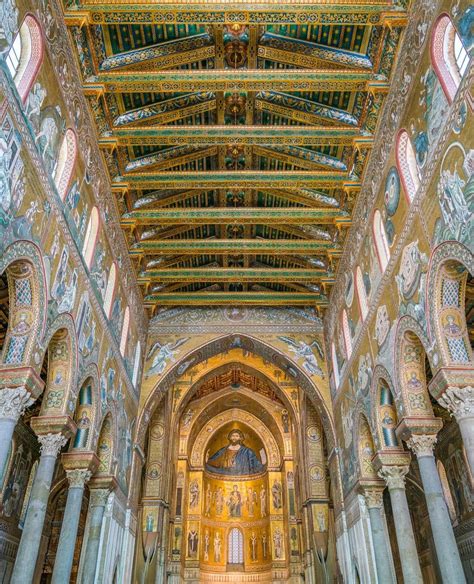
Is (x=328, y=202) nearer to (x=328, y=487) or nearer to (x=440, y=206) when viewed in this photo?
(x=440, y=206)

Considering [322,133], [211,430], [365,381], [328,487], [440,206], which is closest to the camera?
[440,206]

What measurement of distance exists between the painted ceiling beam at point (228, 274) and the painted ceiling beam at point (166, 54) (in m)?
8.08

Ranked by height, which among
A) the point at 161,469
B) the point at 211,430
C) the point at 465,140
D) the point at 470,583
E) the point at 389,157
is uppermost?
the point at 211,430

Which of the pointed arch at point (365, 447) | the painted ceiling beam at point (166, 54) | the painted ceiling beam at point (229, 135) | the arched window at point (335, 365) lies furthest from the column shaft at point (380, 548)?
the painted ceiling beam at point (166, 54)

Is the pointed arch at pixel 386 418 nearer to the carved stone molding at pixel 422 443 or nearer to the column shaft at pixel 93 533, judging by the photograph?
the carved stone molding at pixel 422 443

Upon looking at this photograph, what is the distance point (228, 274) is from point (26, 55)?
35.5 feet

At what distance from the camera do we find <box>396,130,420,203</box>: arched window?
10656 millimetres

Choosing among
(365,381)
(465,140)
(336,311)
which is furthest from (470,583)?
(465,140)

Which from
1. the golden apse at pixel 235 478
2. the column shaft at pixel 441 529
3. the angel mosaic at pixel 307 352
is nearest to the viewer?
the column shaft at pixel 441 529

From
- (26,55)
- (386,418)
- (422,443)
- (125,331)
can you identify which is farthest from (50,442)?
(386,418)

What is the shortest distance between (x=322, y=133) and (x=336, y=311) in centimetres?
783

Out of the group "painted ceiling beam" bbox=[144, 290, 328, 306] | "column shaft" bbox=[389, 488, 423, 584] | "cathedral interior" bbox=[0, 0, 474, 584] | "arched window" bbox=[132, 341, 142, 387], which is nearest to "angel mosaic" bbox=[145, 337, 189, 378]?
"cathedral interior" bbox=[0, 0, 474, 584]

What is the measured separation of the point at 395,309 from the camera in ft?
38.8

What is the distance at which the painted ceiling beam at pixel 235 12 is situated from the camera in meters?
10.2
